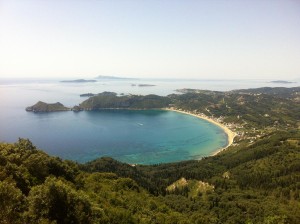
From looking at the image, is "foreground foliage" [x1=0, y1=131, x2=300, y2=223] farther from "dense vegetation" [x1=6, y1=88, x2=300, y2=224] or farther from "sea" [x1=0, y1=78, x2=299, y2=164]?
"sea" [x1=0, y1=78, x2=299, y2=164]

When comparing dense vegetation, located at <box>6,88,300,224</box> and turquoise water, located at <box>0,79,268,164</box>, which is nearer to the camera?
dense vegetation, located at <box>6,88,300,224</box>

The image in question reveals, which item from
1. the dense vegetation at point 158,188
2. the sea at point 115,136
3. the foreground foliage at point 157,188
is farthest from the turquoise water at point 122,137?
the foreground foliage at point 157,188

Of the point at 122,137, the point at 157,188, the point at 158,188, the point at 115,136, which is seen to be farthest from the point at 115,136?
the point at 157,188

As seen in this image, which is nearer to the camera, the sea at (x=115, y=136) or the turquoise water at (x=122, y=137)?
the turquoise water at (x=122, y=137)

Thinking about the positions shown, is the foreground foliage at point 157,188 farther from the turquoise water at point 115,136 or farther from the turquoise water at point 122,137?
the turquoise water at point 122,137

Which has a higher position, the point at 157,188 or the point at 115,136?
the point at 115,136

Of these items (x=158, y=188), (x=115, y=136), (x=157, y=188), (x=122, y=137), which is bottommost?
(x=158, y=188)

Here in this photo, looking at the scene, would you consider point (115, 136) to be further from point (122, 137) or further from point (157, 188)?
point (157, 188)

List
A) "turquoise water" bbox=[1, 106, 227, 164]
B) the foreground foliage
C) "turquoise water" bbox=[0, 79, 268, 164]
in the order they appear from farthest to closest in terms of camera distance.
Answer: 1. "turquoise water" bbox=[0, 79, 268, 164]
2. "turquoise water" bbox=[1, 106, 227, 164]
3. the foreground foliage

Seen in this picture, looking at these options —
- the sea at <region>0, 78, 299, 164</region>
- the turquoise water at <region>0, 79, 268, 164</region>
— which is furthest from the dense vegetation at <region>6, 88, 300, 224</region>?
the sea at <region>0, 78, 299, 164</region>
